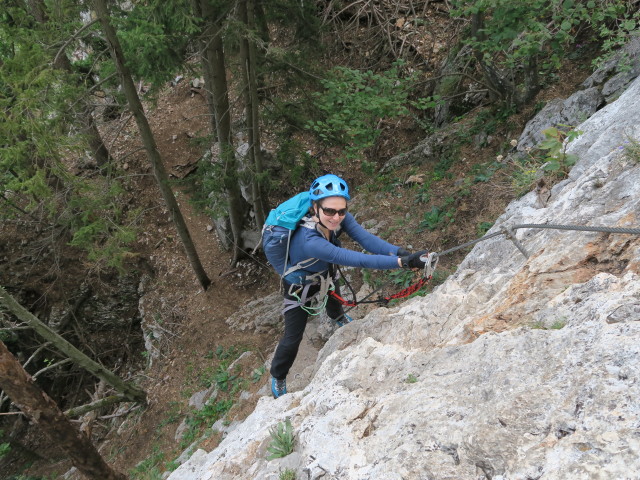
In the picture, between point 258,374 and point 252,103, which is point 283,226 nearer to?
point 258,374

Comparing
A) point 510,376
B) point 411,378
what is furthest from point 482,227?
point 510,376

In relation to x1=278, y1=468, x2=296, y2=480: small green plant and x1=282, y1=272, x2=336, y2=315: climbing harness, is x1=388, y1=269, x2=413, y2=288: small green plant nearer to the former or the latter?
x1=282, y1=272, x2=336, y2=315: climbing harness

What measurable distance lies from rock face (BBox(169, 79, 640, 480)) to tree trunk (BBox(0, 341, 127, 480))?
9.32ft

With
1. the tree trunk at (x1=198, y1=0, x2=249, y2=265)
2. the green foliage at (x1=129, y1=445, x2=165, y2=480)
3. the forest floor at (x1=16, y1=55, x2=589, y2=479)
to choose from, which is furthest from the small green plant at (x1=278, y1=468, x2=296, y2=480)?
the tree trunk at (x1=198, y1=0, x2=249, y2=265)

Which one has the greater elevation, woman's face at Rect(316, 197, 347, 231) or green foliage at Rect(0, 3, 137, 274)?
green foliage at Rect(0, 3, 137, 274)

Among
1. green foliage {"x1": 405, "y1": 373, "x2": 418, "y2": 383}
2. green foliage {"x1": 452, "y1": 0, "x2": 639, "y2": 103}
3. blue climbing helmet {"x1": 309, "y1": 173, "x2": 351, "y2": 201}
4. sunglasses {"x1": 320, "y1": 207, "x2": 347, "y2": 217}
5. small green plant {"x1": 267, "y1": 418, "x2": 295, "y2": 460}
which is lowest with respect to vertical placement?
small green plant {"x1": 267, "y1": 418, "x2": 295, "y2": 460}

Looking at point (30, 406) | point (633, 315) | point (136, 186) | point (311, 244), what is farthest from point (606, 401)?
point (136, 186)

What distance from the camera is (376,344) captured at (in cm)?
357

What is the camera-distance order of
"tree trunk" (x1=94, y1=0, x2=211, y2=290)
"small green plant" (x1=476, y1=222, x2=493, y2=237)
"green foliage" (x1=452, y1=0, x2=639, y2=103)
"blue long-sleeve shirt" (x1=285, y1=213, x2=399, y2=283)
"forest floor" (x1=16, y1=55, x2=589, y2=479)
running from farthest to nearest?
"forest floor" (x1=16, y1=55, x2=589, y2=479) < "tree trunk" (x1=94, y1=0, x2=211, y2=290) < "small green plant" (x1=476, y1=222, x2=493, y2=237) < "green foliage" (x1=452, y1=0, x2=639, y2=103) < "blue long-sleeve shirt" (x1=285, y1=213, x2=399, y2=283)

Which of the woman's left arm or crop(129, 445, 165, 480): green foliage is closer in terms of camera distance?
the woman's left arm

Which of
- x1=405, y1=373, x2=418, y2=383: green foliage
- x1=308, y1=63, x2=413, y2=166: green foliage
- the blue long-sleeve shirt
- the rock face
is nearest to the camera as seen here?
A: the rock face

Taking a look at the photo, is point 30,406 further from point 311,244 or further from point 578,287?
point 578,287

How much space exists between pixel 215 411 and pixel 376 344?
5360 millimetres

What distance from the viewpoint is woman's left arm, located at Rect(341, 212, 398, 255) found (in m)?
4.16
